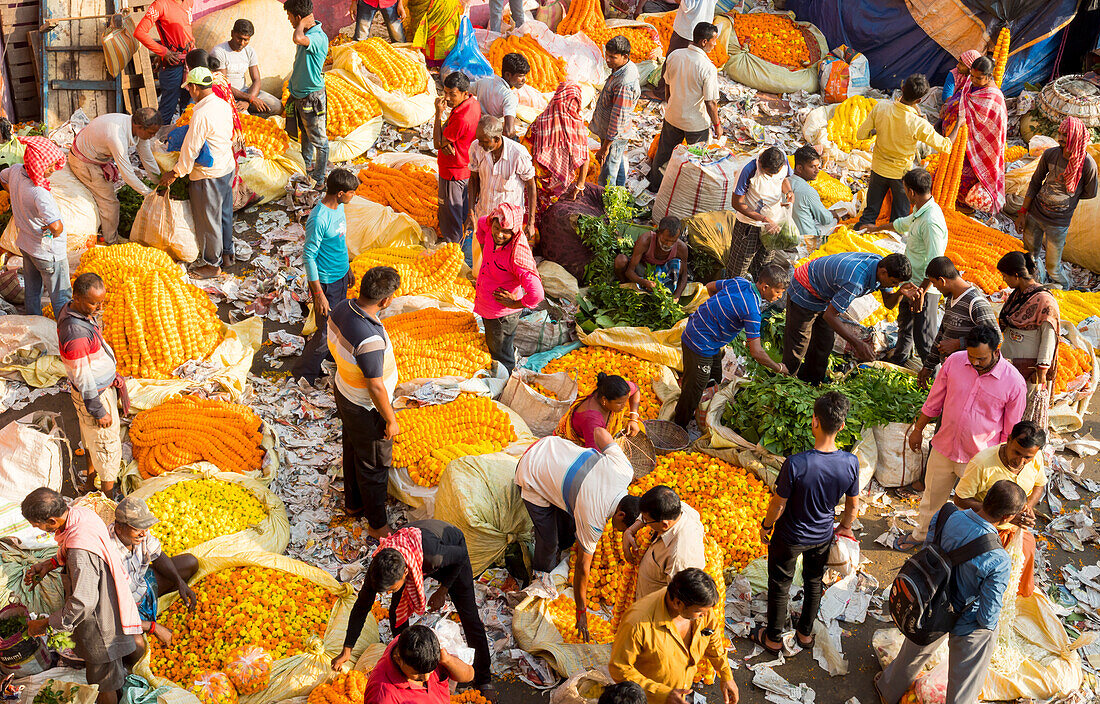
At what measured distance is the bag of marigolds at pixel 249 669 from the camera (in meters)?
5.24

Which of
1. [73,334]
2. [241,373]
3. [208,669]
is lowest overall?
[208,669]

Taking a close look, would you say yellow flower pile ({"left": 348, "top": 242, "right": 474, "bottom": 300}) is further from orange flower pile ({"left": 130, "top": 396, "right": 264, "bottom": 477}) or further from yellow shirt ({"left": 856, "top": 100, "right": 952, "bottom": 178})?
yellow shirt ({"left": 856, "top": 100, "right": 952, "bottom": 178})

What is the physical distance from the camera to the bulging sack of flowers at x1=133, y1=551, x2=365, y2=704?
5.27 m

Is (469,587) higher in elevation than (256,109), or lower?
lower

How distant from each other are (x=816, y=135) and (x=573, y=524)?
6.22m

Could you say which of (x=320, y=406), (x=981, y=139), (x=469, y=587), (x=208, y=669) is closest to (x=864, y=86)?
(x=981, y=139)

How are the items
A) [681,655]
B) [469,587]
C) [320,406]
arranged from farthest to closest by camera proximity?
[320,406] < [469,587] < [681,655]

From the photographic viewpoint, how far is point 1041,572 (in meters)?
6.44

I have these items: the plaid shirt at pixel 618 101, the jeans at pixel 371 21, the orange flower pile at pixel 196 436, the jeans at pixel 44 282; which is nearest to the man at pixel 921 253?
the plaid shirt at pixel 618 101

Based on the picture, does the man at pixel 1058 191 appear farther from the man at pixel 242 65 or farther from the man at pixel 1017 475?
the man at pixel 242 65

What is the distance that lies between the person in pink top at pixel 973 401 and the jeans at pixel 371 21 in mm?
7121

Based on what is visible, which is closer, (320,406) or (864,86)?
(320,406)

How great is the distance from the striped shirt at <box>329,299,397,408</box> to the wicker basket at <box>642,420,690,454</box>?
6.26ft

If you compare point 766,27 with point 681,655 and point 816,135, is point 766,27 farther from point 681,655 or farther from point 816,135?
point 681,655
